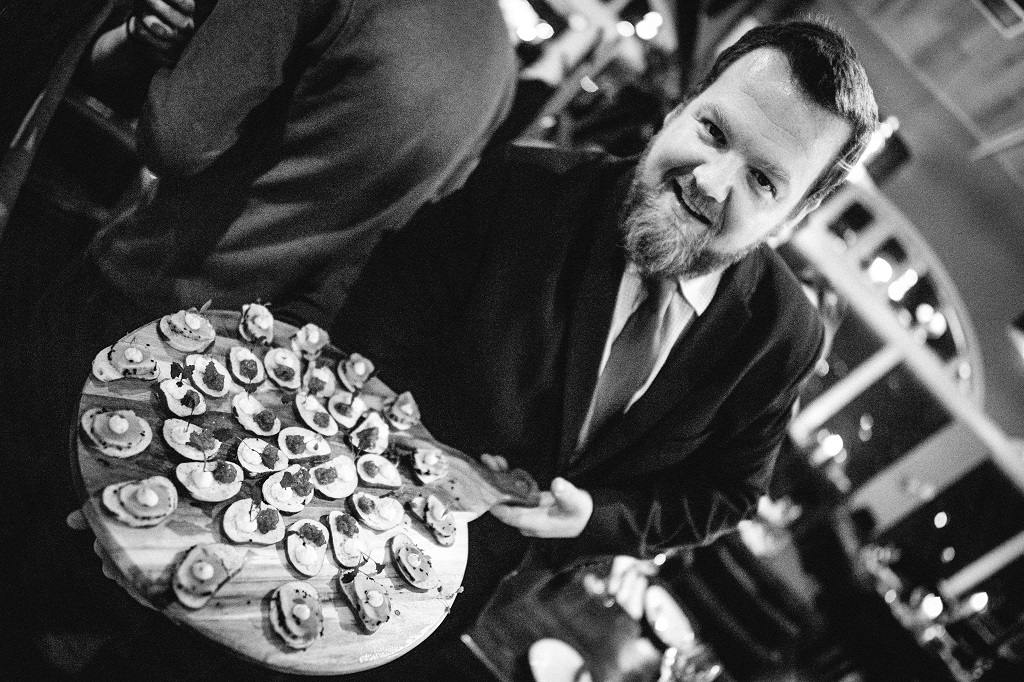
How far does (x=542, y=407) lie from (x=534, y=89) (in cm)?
214

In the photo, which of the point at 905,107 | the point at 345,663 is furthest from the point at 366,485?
the point at 905,107

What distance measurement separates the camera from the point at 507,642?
2.71 m

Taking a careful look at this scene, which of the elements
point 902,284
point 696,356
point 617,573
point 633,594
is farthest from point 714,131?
point 902,284

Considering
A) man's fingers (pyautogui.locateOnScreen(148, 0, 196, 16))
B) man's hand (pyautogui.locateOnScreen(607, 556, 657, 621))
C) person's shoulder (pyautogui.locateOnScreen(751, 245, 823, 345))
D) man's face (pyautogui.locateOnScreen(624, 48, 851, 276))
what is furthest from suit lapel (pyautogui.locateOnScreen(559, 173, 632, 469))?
man's hand (pyautogui.locateOnScreen(607, 556, 657, 621))

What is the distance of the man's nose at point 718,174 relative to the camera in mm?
1574

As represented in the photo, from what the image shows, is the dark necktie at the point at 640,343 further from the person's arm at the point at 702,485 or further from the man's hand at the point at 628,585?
the man's hand at the point at 628,585

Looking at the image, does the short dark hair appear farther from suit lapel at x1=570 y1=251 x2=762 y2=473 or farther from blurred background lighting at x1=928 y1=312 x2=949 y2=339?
blurred background lighting at x1=928 y1=312 x2=949 y2=339

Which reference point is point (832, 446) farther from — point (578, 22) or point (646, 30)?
point (578, 22)

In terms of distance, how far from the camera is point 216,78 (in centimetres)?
143

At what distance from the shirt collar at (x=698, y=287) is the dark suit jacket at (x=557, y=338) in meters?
0.03

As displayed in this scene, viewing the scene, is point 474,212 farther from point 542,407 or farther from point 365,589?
point 365,589

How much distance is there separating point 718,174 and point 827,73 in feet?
1.15

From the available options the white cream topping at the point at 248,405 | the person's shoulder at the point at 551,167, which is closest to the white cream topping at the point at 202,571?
the white cream topping at the point at 248,405

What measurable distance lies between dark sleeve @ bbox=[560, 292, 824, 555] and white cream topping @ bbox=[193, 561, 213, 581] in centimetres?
117
